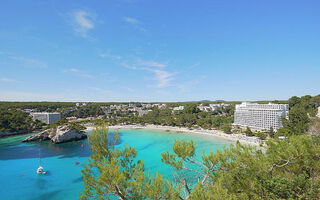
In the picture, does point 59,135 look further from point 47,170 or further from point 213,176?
point 213,176

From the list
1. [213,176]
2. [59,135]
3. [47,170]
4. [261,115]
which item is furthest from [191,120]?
[213,176]

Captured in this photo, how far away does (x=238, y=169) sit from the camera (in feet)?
19.7

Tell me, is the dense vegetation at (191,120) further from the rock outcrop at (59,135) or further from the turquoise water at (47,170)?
the rock outcrop at (59,135)

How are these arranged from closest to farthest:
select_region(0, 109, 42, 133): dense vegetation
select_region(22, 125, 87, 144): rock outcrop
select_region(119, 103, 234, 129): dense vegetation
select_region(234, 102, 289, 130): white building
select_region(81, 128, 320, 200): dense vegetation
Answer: select_region(81, 128, 320, 200): dense vegetation, select_region(22, 125, 87, 144): rock outcrop, select_region(234, 102, 289, 130): white building, select_region(0, 109, 42, 133): dense vegetation, select_region(119, 103, 234, 129): dense vegetation

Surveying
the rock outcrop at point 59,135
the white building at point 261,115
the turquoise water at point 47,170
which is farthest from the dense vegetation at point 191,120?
the rock outcrop at point 59,135

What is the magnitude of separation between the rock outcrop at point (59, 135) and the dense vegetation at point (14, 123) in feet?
33.7

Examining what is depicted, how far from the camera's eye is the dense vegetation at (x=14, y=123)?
1381 inches

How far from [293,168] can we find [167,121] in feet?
138

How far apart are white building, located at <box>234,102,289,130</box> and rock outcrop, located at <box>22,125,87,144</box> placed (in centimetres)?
3973

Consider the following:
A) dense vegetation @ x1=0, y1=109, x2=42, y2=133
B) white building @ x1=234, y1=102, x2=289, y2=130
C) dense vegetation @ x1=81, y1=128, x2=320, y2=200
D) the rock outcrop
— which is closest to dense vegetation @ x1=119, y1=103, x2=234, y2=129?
white building @ x1=234, y1=102, x2=289, y2=130

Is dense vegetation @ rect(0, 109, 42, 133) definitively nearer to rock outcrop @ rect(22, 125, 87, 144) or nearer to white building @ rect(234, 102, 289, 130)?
rock outcrop @ rect(22, 125, 87, 144)

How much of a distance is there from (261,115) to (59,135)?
44150mm

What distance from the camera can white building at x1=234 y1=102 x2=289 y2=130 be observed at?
105 ft

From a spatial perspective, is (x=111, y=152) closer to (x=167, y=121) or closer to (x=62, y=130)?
(x=62, y=130)
